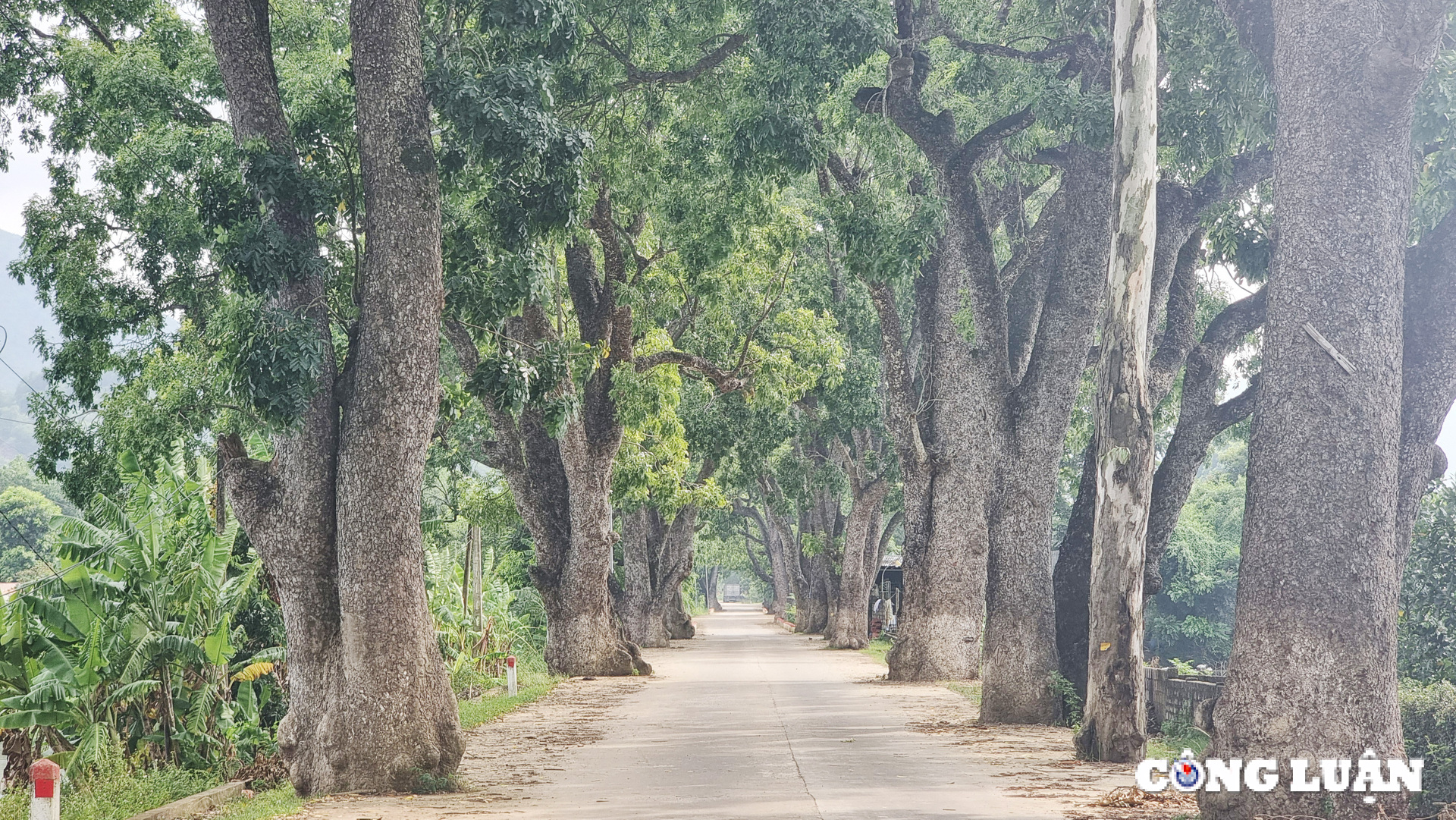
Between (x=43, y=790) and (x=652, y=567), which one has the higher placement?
(x=652, y=567)

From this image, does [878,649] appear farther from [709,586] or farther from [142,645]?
[709,586]

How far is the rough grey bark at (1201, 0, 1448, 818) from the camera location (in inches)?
312

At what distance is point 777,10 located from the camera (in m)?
14.8

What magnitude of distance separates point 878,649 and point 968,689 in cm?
1786

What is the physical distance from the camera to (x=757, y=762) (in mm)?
12422

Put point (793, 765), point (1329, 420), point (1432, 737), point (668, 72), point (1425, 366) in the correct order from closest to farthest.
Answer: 1. point (1329, 420)
2. point (1432, 737)
3. point (1425, 366)
4. point (793, 765)
5. point (668, 72)

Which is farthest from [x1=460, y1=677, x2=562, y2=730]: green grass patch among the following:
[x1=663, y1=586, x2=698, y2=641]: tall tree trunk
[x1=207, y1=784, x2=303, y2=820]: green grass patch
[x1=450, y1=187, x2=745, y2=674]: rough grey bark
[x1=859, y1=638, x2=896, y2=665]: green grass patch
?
[x1=663, y1=586, x2=698, y2=641]: tall tree trunk

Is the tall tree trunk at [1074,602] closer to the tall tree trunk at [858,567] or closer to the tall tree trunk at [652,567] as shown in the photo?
the tall tree trunk at [858,567]

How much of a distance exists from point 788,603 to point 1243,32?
7226 cm

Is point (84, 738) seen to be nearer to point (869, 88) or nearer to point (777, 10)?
Answer: point (777, 10)

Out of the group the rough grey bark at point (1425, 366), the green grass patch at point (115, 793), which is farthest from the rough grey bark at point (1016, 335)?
the green grass patch at point (115, 793)

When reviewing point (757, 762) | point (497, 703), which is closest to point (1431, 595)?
point (757, 762)

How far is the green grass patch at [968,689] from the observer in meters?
19.8

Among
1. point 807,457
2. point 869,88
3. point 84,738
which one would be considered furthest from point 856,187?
point 807,457
